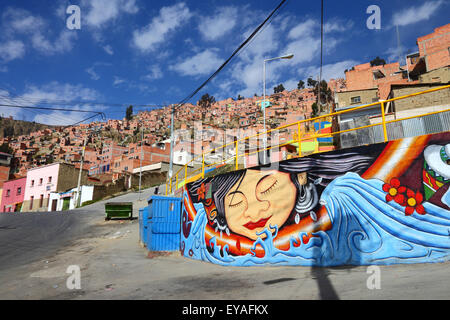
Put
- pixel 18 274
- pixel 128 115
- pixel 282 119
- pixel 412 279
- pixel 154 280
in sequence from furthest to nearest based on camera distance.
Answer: pixel 128 115
pixel 282 119
pixel 18 274
pixel 154 280
pixel 412 279

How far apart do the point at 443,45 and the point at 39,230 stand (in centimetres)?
5470

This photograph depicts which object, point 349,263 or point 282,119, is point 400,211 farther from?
point 282,119

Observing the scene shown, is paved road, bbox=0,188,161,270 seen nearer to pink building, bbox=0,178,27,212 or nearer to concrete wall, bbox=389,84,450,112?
concrete wall, bbox=389,84,450,112

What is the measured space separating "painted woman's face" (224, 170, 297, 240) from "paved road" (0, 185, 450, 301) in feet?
4.65

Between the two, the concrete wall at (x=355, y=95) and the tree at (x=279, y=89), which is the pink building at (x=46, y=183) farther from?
the tree at (x=279, y=89)

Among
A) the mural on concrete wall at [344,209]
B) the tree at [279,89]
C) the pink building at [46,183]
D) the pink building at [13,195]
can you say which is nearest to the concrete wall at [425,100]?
the mural on concrete wall at [344,209]

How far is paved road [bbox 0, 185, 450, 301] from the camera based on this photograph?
5293 millimetres

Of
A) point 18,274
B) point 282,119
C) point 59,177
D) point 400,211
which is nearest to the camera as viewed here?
point 400,211

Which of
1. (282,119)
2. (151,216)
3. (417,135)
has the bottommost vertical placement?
(151,216)

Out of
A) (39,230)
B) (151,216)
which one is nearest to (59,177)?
(39,230)

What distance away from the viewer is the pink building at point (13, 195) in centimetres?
5125

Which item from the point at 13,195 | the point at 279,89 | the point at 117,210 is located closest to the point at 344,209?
the point at 117,210

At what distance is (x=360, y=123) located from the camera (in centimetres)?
1322

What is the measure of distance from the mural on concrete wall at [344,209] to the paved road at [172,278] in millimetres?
466
